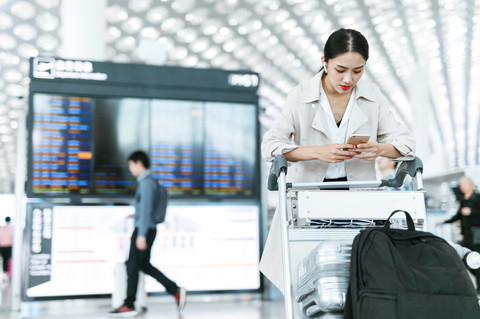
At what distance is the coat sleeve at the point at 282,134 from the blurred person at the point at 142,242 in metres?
3.23

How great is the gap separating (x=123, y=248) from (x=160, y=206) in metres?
0.76

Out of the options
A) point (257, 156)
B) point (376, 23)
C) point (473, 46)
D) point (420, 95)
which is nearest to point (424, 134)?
point (420, 95)

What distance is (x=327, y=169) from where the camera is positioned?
7.68ft

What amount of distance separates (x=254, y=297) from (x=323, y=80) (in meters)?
4.79

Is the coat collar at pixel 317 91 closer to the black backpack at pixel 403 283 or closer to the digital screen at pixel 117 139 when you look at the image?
the black backpack at pixel 403 283

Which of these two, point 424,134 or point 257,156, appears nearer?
point 257,156

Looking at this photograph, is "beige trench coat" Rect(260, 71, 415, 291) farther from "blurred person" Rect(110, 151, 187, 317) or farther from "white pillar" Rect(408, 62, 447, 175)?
"white pillar" Rect(408, 62, 447, 175)

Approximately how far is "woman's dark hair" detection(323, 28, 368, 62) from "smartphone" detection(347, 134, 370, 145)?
361 mm

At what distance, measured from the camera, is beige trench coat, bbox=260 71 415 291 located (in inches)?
90.3

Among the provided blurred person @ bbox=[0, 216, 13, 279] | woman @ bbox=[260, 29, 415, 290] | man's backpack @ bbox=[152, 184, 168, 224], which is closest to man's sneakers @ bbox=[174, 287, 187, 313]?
man's backpack @ bbox=[152, 184, 168, 224]

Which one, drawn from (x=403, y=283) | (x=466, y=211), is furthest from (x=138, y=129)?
(x=403, y=283)

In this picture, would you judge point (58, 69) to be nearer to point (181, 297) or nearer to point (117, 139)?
point (117, 139)

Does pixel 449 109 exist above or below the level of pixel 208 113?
above

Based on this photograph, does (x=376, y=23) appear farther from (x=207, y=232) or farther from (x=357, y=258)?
(x=357, y=258)
